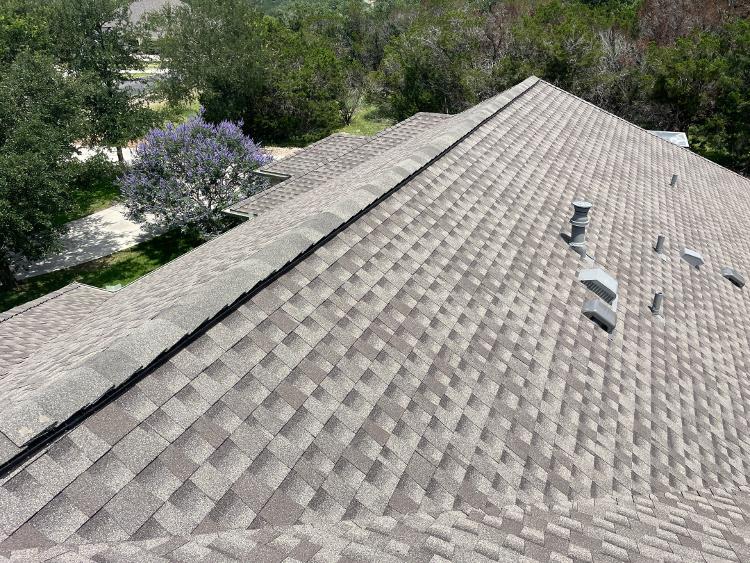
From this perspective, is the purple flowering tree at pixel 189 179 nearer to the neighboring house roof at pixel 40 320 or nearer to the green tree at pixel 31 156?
the green tree at pixel 31 156

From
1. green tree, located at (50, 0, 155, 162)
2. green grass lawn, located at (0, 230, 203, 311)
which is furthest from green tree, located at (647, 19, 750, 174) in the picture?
green tree, located at (50, 0, 155, 162)

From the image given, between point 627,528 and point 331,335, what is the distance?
3.54m

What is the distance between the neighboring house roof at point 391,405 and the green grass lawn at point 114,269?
13398 millimetres

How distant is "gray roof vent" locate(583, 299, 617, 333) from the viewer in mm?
8273

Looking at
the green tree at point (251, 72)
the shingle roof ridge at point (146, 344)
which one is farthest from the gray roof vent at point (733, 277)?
the green tree at point (251, 72)

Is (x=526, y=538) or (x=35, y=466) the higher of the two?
(x=35, y=466)

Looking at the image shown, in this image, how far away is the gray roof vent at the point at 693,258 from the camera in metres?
11.6

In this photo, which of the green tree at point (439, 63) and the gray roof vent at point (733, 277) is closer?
the gray roof vent at point (733, 277)

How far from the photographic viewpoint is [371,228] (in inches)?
299

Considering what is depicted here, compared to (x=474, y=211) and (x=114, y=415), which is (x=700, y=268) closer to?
(x=474, y=211)

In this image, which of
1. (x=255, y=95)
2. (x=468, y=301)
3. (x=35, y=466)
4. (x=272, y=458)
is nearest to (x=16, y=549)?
(x=35, y=466)

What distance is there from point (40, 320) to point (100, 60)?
22.1 meters

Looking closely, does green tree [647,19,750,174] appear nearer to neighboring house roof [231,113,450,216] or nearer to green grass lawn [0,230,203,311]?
neighboring house roof [231,113,450,216]

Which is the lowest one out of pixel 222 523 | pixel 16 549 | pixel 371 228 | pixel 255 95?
pixel 255 95
